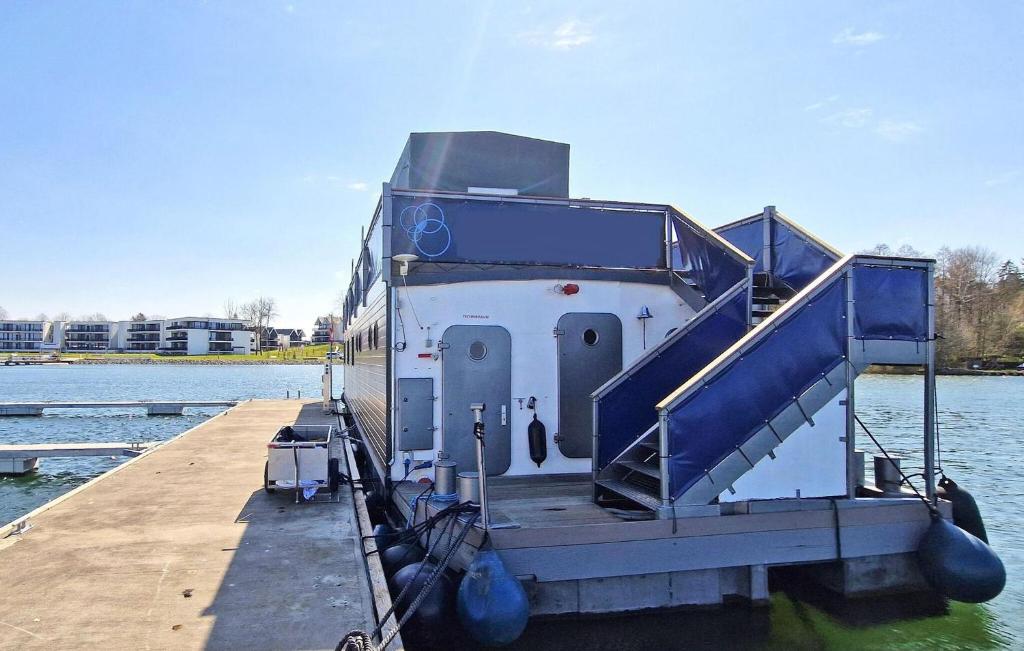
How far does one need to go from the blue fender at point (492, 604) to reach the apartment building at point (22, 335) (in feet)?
593

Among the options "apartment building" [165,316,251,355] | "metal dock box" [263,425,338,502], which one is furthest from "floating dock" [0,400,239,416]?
"apartment building" [165,316,251,355]

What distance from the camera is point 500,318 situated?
28.5 ft

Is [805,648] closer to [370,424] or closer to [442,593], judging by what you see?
[442,593]

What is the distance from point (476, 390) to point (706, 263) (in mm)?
3202

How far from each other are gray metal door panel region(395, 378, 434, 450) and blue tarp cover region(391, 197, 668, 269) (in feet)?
5.09

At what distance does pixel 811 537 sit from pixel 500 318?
13.8 feet

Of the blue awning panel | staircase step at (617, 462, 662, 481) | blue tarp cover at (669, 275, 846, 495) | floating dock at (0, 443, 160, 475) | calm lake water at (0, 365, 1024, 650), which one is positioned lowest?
calm lake water at (0, 365, 1024, 650)

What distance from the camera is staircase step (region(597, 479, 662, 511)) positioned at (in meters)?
6.24

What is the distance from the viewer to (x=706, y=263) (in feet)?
27.9

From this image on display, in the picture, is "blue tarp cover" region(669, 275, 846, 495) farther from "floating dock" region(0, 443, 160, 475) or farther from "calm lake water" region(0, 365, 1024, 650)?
"floating dock" region(0, 443, 160, 475)

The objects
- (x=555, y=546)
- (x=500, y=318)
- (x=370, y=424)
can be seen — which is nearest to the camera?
(x=555, y=546)

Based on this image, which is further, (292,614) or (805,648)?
(805,648)

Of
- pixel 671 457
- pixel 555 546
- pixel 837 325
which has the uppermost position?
pixel 837 325

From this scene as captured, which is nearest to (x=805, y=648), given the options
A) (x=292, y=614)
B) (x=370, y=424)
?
(x=292, y=614)
